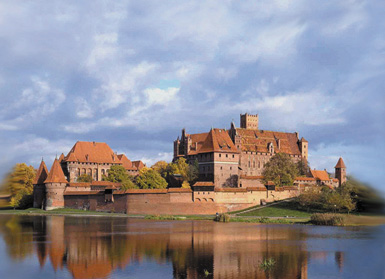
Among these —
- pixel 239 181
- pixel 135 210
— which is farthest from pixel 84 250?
pixel 239 181

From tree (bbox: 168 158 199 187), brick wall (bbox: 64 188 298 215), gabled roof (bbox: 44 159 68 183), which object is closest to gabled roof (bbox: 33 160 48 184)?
gabled roof (bbox: 44 159 68 183)

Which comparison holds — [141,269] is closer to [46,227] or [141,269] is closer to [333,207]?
[46,227]

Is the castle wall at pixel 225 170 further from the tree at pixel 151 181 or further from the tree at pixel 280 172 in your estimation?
the tree at pixel 151 181

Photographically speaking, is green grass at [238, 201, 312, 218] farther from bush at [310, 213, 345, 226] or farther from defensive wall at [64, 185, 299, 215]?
bush at [310, 213, 345, 226]

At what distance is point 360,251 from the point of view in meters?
30.1

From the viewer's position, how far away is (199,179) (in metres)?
71.1

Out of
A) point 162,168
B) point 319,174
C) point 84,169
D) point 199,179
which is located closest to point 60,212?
point 84,169

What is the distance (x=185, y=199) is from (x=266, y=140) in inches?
1221

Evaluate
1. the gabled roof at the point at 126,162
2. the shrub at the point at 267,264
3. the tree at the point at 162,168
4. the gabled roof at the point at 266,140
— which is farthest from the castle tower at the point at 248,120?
the shrub at the point at 267,264

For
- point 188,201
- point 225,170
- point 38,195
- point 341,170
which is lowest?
point 188,201

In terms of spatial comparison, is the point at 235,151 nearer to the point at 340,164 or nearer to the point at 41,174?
the point at 340,164

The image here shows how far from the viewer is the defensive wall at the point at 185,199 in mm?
58719

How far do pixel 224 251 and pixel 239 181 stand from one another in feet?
130

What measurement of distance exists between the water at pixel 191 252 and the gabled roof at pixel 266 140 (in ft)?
131
